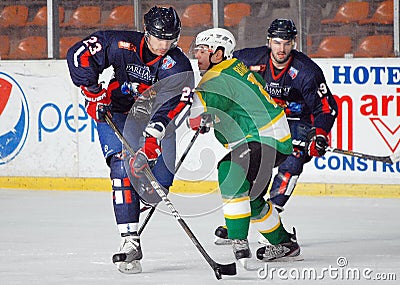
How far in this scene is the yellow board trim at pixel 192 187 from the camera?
7.16 m

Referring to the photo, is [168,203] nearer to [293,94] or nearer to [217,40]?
[217,40]

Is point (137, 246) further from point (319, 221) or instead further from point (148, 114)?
point (319, 221)

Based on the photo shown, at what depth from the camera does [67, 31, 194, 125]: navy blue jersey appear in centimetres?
465

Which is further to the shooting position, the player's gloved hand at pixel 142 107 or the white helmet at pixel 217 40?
the white helmet at pixel 217 40

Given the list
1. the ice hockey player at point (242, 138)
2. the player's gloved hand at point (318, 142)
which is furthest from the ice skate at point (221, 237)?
the player's gloved hand at point (318, 142)

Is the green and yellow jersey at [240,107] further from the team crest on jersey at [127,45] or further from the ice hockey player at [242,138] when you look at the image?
the team crest on jersey at [127,45]

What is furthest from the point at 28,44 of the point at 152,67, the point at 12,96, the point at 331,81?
the point at 152,67

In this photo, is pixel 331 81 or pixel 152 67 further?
pixel 331 81

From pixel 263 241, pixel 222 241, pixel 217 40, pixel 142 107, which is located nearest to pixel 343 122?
pixel 222 241

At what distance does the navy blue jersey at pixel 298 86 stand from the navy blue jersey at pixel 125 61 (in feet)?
2.90

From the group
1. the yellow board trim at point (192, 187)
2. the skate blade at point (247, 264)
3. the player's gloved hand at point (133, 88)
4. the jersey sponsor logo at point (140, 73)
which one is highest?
the jersey sponsor logo at point (140, 73)

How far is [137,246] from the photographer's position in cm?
461

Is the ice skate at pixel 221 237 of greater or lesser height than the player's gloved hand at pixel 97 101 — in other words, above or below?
below

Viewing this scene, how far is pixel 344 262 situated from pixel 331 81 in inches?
107
